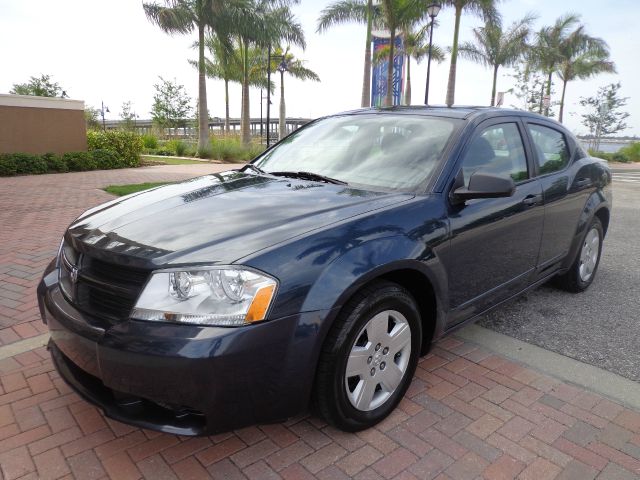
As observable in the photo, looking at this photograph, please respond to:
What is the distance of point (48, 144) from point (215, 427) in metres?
16.6

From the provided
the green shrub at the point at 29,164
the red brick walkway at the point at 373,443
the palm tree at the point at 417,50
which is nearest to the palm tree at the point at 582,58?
the palm tree at the point at 417,50

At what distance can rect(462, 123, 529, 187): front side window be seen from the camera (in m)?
3.02

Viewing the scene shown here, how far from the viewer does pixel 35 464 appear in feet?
7.11

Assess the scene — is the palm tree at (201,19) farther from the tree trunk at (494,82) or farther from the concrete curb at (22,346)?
the concrete curb at (22,346)

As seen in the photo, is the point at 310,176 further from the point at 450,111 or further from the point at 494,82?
the point at 494,82

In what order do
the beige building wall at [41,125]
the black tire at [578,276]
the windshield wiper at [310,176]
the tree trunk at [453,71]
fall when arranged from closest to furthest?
1. the windshield wiper at [310,176]
2. the black tire at [578,276]
3. the beige building wall at [41,125]
4. the tree trunk at [453,71]

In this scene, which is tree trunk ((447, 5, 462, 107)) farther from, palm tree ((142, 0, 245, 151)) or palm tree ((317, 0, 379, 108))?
palm tree ((142, 0, 245, 151))

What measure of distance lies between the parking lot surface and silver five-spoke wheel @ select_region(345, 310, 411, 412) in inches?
58.8

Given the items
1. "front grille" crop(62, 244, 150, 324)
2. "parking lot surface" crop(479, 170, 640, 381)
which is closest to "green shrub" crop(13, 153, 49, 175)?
"front grille" crop(62, 244, 150, 324)

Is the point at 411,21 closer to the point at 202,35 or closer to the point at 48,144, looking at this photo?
the point at 202,35

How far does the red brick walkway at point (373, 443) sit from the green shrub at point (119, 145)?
621 inches

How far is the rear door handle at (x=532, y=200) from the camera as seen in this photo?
3326 mm

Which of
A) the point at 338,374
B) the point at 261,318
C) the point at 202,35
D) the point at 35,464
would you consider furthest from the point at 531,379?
the point at 202,35

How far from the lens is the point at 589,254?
4.50 m
